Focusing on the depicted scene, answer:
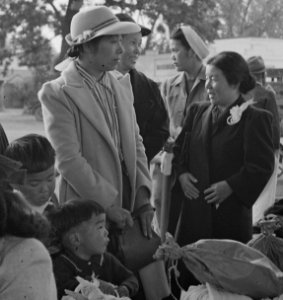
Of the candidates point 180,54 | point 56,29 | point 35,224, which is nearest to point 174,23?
point 56,29

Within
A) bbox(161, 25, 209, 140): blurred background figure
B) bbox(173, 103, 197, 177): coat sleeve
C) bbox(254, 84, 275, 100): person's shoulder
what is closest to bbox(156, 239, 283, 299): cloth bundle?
bbox(173, 103, 197, 177): coat sleeve

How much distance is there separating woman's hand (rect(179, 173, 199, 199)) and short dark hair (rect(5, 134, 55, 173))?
1381 millimetres

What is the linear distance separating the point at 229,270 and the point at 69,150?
0.97 metres

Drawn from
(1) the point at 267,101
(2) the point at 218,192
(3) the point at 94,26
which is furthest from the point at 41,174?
(1) the point at 267,101

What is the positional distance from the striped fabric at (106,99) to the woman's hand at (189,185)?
727mm

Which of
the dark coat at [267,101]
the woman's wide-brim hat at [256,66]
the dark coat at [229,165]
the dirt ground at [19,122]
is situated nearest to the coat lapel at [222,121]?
the dark coat at [229,165]

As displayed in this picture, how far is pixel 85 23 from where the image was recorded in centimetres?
349

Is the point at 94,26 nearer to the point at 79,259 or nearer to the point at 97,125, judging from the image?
the point at 97,125

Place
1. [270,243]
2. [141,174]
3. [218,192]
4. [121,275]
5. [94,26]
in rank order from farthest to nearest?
[218,192] → [270,243] → [141,174] → [94,26] → [121,275]

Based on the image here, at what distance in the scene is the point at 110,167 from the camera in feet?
11.3

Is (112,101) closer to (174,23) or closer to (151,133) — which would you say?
(151,133)

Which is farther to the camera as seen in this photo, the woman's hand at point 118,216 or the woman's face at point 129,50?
the woman's face at point 129,50

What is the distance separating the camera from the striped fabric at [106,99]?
3.46 metres

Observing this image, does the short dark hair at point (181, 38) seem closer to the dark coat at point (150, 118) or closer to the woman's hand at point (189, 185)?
the dark coat at point (150, 118)
